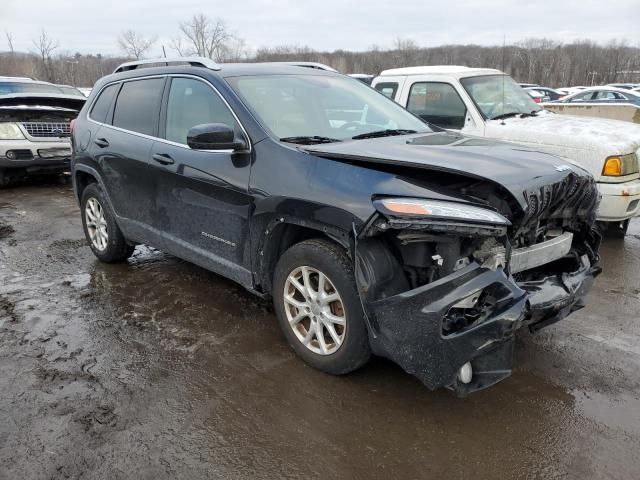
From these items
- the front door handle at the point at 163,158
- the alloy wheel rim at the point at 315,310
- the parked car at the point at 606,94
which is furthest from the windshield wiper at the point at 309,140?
the parked car at the point at 606,94

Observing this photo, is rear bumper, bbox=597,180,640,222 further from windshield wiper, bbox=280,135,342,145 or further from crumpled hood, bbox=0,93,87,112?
crumpled hood, bbox=0,93,87,112

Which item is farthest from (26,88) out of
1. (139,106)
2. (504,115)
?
(504,115)

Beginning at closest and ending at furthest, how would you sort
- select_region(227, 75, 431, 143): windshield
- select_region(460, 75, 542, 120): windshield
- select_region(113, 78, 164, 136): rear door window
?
select_region(227, 75, 431, 143): windshield → select_region(113, 78, 164, 136): rear door window → select_region(460, 75, 542, 120): windshield

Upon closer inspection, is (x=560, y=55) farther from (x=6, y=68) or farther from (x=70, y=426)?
(x=70, y=426)

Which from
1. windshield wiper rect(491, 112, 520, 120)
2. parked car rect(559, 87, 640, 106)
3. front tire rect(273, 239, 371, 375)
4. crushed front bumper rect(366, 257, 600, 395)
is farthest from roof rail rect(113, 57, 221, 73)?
parked car rect(559, 87, 640, 106)

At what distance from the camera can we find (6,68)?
47.6 metres

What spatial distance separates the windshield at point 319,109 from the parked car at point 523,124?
2.13 meters

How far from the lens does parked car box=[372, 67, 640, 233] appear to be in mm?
5203

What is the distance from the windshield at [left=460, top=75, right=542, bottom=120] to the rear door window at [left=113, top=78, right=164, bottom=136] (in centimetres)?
389

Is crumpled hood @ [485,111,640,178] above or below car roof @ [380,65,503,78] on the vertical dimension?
below

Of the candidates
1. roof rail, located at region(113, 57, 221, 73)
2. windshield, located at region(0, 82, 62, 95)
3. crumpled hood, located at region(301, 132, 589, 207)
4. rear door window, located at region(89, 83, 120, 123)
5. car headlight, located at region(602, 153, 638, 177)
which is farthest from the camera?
windshield, located at region(0, 82, 62, 95)

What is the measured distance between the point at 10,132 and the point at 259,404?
7.64 metres

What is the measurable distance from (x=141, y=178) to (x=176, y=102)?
680 mm

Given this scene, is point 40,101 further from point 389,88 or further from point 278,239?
point 278,239
